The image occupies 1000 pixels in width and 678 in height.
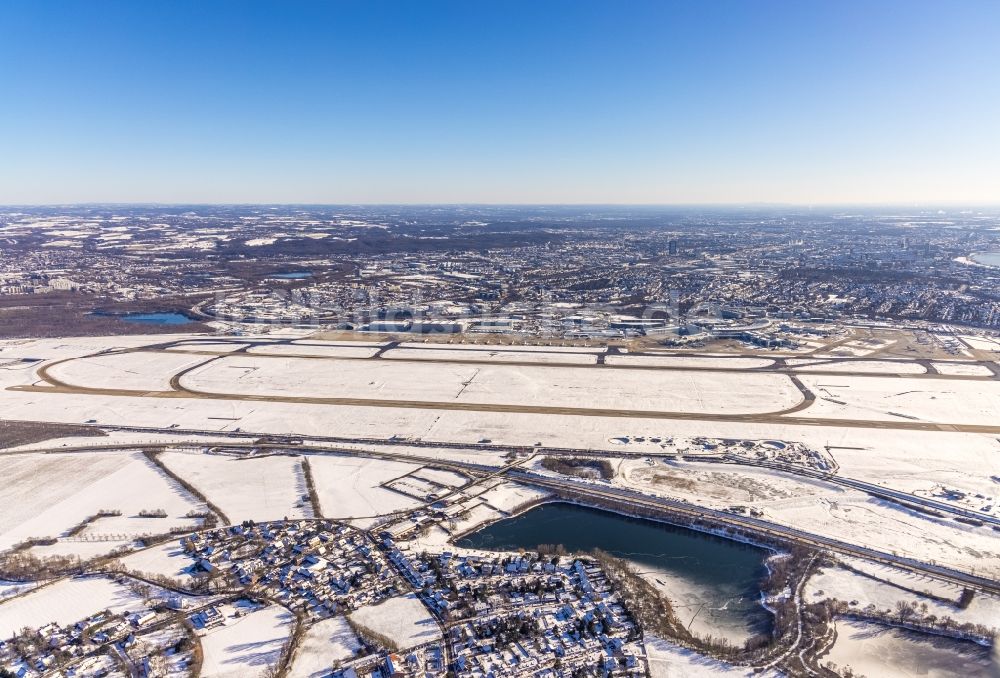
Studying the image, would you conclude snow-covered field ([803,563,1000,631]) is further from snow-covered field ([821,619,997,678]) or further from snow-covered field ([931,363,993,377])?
snow-covered field ([931,363,993,377])

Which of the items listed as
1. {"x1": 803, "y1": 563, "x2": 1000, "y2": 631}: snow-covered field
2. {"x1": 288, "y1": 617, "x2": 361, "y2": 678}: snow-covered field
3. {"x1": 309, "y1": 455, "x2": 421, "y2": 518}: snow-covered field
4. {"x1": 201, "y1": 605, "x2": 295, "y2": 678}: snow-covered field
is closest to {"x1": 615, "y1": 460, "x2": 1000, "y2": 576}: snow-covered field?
{"x1": 803, "y1": 563, "x2": 1000, "y2": 631}: snow-covered field

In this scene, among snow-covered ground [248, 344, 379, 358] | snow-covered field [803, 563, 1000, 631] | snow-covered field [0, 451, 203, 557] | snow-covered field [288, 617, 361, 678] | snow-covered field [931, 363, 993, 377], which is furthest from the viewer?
snow-covered ground [248, 344, 379, 358]

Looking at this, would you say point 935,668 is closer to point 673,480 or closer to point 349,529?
point 673,480

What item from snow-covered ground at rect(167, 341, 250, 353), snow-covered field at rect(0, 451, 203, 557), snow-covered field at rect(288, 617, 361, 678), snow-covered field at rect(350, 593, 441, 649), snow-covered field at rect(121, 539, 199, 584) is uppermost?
snow-covered ground at rect(167, 341, 250, 353)

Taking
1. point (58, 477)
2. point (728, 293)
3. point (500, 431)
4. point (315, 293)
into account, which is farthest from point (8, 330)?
point (728, 293)

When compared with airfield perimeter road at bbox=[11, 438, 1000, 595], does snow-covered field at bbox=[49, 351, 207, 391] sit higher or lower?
higher

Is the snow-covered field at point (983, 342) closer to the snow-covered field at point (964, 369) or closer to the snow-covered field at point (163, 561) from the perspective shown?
the snow-covered field at point (964, 369)

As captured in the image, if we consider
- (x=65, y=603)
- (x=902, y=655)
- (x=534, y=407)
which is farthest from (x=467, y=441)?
(x=902, y=655)
